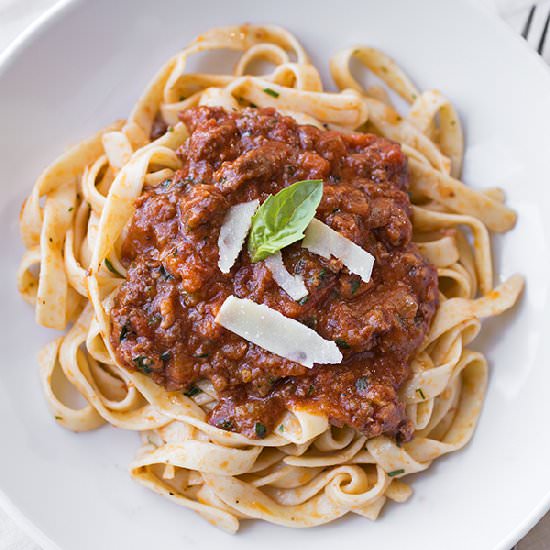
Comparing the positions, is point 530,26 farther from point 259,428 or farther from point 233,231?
point 259,428

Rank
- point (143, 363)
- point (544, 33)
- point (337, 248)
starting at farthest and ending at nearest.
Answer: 1. point (544, 33)
2. point (143, 363)
3. point (337, 248)

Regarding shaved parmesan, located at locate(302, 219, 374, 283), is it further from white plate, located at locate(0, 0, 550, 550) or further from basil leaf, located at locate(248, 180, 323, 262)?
white plate, located at locate(0, 0, 550, 550)

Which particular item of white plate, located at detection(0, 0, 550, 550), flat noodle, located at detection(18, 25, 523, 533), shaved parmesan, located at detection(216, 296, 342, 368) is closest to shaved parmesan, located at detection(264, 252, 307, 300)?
shaved parmesan, located at detection(216, 296, 342, 368)

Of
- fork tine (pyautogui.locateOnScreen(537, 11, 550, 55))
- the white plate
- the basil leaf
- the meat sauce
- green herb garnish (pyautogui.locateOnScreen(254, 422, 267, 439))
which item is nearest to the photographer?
the basil leaf

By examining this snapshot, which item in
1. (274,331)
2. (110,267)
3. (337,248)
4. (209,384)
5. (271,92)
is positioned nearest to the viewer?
(274,331)

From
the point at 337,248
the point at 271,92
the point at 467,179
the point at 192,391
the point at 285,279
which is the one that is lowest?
the point at 192,391

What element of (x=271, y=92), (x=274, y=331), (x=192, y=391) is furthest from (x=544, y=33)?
(x=192, y=391)

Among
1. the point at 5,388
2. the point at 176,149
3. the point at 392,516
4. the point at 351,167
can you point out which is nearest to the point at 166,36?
the point at 176,149
